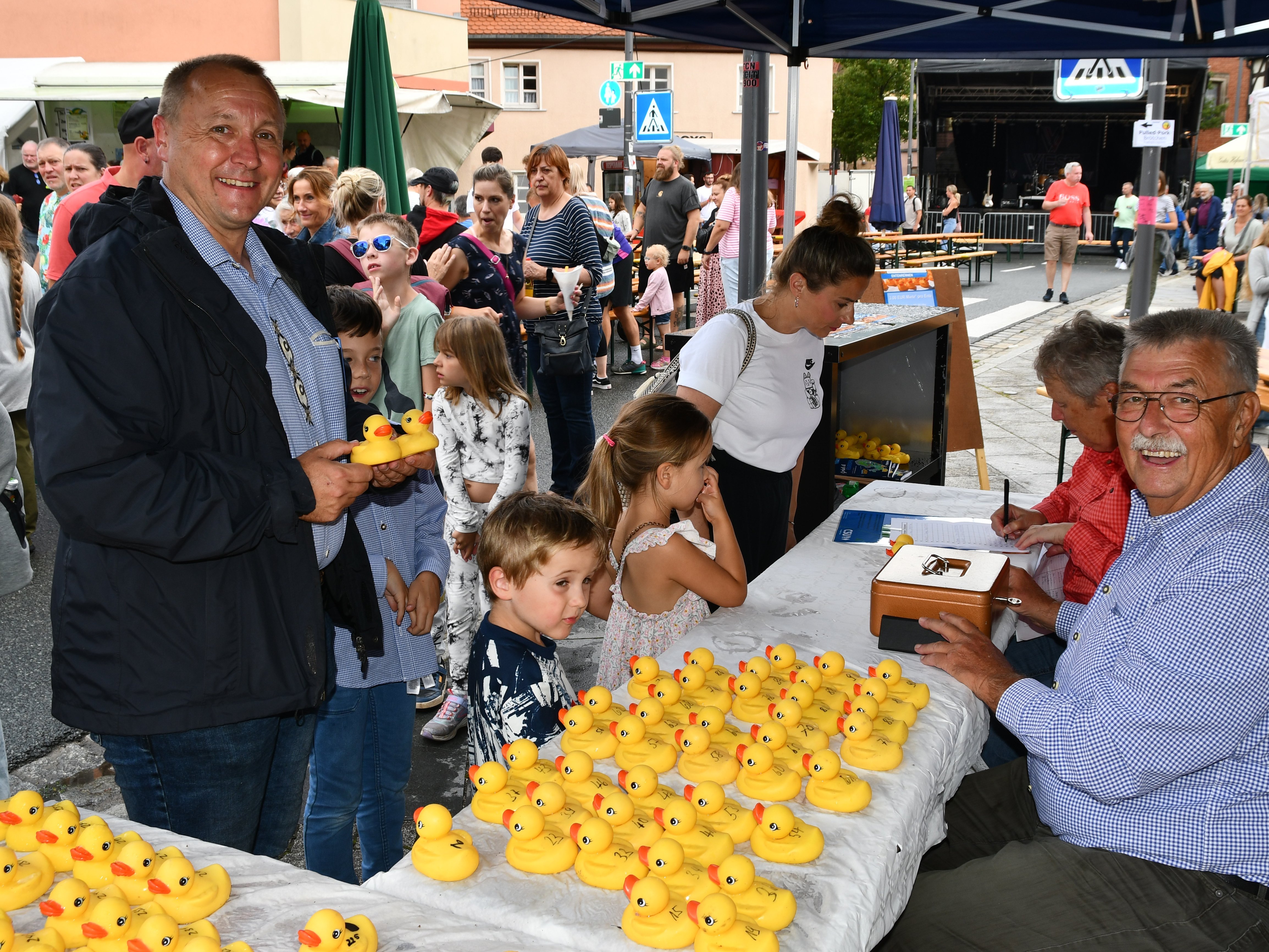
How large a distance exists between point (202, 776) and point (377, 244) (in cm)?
287

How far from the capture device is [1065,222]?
15.7 m

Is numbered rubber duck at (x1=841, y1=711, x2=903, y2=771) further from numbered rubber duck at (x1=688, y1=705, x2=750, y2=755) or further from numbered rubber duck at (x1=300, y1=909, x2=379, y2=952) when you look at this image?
numbered rubber duck at (x1=300, y1=909, x2=379, y2=952)

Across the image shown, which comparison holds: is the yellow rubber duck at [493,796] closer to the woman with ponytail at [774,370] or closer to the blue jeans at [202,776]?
the blue jeans at [202,776]

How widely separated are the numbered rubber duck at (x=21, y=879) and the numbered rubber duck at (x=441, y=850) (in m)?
0.54

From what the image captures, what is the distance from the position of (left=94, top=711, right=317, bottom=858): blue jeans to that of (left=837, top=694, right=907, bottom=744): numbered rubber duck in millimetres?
1174

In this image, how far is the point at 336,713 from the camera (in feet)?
8.48

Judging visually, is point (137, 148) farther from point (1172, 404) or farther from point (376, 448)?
point (1172, 404)

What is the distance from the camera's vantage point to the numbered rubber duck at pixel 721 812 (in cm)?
174

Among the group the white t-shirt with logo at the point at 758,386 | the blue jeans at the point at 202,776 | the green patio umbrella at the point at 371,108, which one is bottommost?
the blue jeans at the point at 202,776

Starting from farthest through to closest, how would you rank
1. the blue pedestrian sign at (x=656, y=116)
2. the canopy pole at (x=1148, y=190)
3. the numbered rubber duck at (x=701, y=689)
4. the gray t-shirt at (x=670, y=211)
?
the gray t-shirt at (x=670, y=211)
the blue pedestrian sign at (x=656, y=116)
the canopy pole at (x=1148, y=190)
the numbered rubber duck at (x=701, y=689)

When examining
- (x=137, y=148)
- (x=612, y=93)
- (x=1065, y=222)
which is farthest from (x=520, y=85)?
(x=137, y=148)

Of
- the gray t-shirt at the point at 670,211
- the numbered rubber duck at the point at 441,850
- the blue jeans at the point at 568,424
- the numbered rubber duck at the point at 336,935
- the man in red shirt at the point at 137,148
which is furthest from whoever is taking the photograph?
the gray t-shirt at the point at 670,211

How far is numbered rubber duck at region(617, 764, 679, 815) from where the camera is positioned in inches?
71.0

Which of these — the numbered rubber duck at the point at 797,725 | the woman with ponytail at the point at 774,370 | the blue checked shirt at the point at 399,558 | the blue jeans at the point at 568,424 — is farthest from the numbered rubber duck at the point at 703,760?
the blue jeans at the point at 568,424
